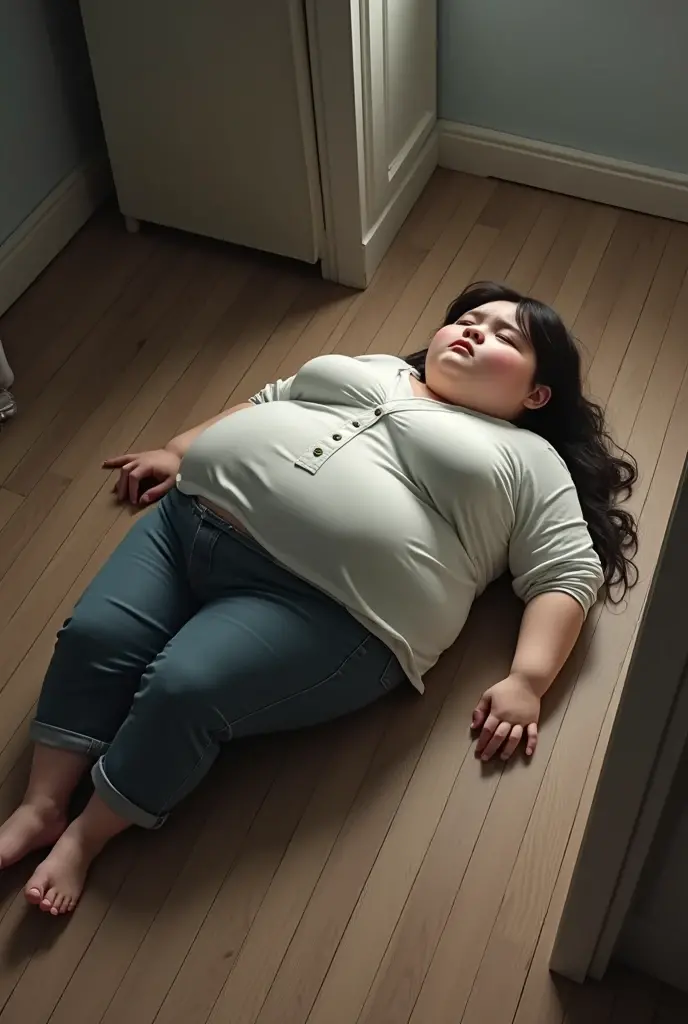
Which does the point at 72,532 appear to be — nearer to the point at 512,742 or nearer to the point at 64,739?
the point at 64,739

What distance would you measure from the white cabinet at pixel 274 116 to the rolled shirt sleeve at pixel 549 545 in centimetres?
73

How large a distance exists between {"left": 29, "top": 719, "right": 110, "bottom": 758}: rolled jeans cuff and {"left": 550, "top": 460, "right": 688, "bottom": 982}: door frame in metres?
0.62

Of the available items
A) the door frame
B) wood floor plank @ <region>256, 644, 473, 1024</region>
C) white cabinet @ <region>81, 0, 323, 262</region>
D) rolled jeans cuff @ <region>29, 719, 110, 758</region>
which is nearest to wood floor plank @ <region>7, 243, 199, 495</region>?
white cabinet @ <region>81, 0, 323, 262</region>

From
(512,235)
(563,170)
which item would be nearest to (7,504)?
(512,235)

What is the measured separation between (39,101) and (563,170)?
1025mm

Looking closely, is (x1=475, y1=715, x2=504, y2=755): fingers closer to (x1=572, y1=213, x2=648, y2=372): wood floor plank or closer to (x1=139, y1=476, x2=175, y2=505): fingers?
(x1=139, y1=476, x2=175, y2=505): fingers

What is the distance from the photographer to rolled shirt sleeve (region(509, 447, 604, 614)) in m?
1.55

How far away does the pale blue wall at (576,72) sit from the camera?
2029 millimetres

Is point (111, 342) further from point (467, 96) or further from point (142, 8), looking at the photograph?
point (467, 96)

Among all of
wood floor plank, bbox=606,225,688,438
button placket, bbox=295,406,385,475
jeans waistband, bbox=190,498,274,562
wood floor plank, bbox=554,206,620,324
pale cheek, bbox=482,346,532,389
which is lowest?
wood floor plank, bbox=606,225,688,438

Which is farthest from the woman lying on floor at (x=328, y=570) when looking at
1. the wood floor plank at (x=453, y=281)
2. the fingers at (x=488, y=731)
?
the wood floor plank at (x=453, y=281)

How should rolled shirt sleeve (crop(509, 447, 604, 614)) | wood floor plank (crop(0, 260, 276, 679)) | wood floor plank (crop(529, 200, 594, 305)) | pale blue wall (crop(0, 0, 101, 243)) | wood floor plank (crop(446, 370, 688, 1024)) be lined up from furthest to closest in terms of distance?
wood floor plank (crop(529, 200, 594, 305)) → pale blue wall (crop(0, 0, 101, 243)) → wood floor plank (crop(0, 260, 276, 679)) → rolled shirt sleeve (crop(509, 447, 604, 614)) → wood floor plank (crop(446, 370, 688, 1024))

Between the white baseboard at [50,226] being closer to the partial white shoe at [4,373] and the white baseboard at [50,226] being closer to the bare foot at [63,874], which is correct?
the partial white shoe at [4,373]

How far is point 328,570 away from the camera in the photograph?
148 cm
